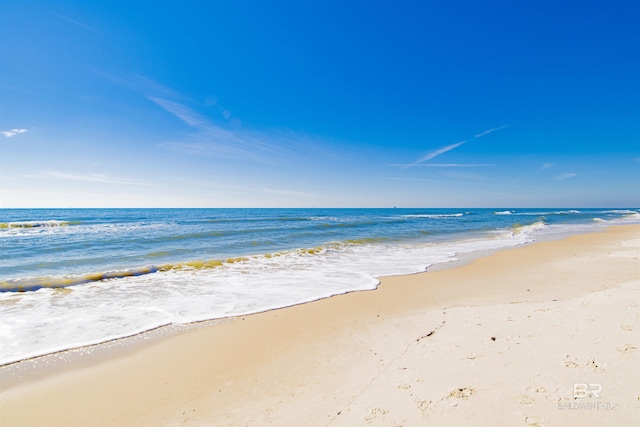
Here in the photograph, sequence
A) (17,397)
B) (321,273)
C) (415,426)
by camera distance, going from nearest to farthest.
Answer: (415,426) < (17,397) < (321,273)

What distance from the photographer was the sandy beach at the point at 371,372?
2.87m

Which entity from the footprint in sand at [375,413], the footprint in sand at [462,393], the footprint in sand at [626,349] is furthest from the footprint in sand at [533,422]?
the footprint in sand at [626,349]

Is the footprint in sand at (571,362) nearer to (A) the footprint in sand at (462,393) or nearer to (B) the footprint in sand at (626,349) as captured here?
(B) the footprint in sand at (626,349)

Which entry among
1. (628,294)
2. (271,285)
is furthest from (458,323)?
(271,285)

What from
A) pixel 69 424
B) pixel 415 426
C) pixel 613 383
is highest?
pixel 613 383

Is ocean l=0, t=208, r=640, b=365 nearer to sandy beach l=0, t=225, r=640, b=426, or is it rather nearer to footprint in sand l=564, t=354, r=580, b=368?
sandy beach l=0, t=225, r=640, b=426

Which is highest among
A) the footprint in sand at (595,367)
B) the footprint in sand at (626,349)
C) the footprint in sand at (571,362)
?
the footprint in sand at (626,349)

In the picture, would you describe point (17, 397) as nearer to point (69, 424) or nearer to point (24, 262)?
point (69, 424)

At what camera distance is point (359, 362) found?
13.6 feet

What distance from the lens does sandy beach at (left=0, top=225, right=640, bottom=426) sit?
9.40 ft

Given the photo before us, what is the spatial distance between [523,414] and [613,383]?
1.13 m

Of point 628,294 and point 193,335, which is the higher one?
point 628,294

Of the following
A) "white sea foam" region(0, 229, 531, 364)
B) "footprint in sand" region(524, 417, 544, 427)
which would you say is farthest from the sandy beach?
"white sea foam" region(0, 229, 531, 364)

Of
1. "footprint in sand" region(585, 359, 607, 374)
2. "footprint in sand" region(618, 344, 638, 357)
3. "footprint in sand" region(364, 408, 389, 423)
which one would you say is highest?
"footprint in sand" region(618, 344, 638, 357)
